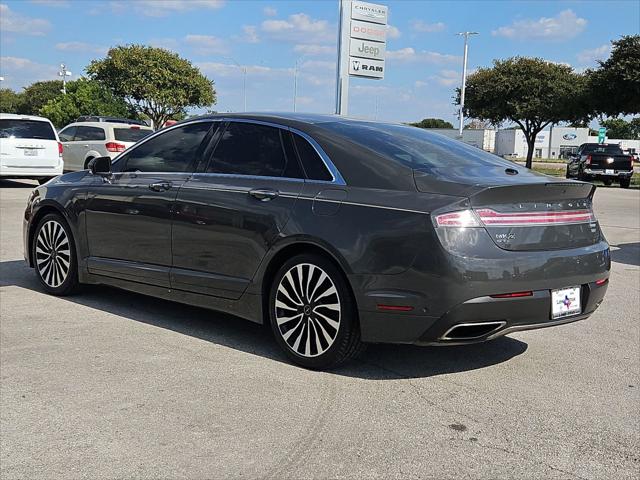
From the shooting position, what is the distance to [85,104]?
167 feet

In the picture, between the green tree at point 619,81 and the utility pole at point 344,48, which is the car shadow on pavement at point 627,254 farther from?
the green tree at point 619,81

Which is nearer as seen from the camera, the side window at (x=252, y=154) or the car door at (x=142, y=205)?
the side window at (x=252, y=154)

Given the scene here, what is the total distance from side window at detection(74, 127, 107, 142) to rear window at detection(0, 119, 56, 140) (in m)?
1.36

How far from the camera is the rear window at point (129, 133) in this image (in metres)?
18.0

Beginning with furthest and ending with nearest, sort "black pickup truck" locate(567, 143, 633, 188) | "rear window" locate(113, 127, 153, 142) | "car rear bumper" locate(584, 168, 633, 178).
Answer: "black pickup truck" locate(567, 143, 633, 188) → "car rear bumper" locate(584, 168, 633, 178) → "rear window" locate(113, 127, 153, 142)

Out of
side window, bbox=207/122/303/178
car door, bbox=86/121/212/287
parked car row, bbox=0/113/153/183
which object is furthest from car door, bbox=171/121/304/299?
parked car row, bbox=0/113/153/183

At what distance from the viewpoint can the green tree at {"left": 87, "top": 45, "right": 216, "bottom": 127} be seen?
180ft

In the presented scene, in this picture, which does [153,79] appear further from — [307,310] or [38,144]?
[307,310]

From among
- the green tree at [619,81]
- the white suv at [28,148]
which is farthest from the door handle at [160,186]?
the green tree at [619,81]

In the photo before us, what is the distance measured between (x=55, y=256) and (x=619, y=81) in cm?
3072

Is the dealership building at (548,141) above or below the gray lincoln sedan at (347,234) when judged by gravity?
above

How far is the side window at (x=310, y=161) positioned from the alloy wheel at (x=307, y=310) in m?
0.60

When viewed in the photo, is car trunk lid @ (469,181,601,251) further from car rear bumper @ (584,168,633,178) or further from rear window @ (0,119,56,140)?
car rear bumper @ (584,168,633,178)

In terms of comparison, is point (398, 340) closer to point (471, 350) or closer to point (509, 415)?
point (509, 415)
